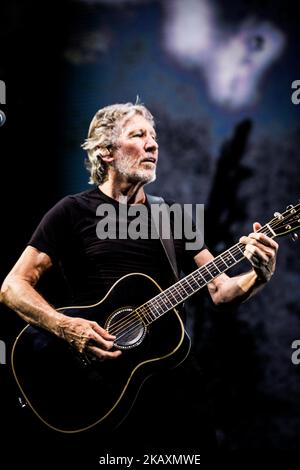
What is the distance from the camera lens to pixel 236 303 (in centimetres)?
238

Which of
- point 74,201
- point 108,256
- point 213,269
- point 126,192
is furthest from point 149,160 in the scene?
point 213,269

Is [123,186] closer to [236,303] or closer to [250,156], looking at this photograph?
[236,303]

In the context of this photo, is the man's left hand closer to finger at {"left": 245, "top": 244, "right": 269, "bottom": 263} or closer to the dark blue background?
finger at {"left": 245, "top": 244, "right": 269, "bottom": 263}

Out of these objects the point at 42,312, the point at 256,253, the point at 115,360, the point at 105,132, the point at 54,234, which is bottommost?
the point at 115,360

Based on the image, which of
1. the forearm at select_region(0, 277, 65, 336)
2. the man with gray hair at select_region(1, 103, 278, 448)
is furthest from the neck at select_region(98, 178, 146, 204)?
the forearm at select_region(0, 277, 65, 336)

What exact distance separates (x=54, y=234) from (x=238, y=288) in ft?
3.12

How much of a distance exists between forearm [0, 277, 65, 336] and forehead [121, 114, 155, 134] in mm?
1018

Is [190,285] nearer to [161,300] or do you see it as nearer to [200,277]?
[200,277]

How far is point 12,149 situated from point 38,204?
0.38 metres

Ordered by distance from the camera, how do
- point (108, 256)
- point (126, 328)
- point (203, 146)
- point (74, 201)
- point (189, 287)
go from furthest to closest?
1. point (203, 146)
2. point (74, 201)
3. point (108, 256)
4. point (189, 287)
5. point (126, 328)

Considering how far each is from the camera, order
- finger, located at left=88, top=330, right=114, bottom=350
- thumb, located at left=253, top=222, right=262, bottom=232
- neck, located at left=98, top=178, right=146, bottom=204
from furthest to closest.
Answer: neck, located at left=98, top=178, right=146, bottom=204
thumb, located at left=253, top=222, right=262, bottom=232
finger, located at left=88, top=330, right=114, bottom=350

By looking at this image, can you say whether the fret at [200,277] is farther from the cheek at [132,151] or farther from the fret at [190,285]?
the cheek at [132,151]

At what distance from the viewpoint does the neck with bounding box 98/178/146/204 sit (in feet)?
8.65

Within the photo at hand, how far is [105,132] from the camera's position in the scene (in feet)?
9.16
